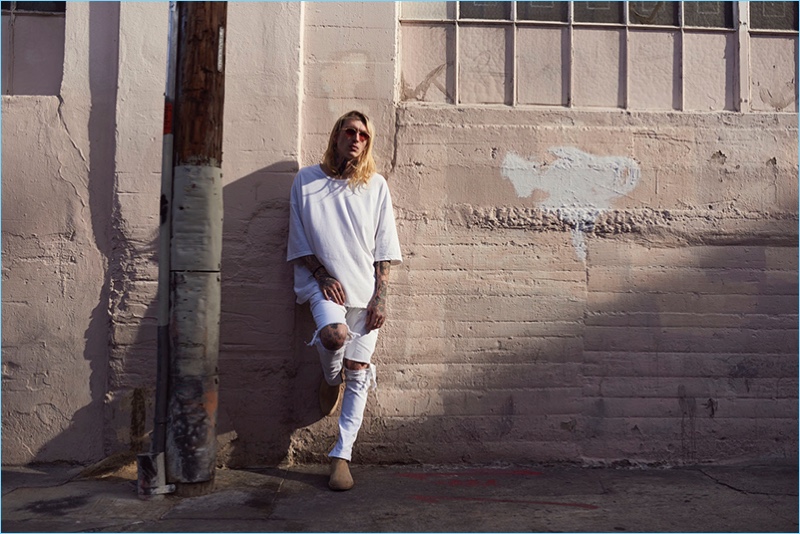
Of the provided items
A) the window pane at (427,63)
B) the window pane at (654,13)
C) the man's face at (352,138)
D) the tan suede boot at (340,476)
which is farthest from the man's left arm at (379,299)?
the window pane at (654,13)

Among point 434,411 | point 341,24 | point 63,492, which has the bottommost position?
point 63,492

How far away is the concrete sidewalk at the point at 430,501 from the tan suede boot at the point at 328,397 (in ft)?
1.14

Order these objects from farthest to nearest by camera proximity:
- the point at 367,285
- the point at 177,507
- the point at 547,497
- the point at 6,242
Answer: the point at 6,242 < the point at 367,285 < the point at 547,497 < the point at 177,507

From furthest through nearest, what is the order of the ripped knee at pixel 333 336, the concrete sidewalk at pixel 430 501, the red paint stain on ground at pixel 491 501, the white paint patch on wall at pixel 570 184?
1. the white paint patch on wall at pixel 570 184
2. the ripped knee at pixel 333 336
3. the red paint stain on ground at pixel 491 501
4. the concrete sidewalk at pixel 430 501

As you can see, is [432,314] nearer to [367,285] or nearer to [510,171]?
[367,285]

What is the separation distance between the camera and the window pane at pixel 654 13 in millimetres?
4723

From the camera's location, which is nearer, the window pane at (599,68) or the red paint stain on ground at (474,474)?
the red paint stain on ground at (474,474)

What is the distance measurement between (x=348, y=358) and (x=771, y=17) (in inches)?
140

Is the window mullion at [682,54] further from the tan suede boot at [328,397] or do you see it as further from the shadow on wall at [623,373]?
the tan suede boot at [328,397]

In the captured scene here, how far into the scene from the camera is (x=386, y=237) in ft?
13.4

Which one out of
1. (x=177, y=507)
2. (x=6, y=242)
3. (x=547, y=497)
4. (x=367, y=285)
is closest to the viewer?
(x=177, y=507)

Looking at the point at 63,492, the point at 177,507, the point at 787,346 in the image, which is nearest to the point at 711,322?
the point at 787,346

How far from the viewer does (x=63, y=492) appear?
3793mm

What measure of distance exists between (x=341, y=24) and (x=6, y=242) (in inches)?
94.4
